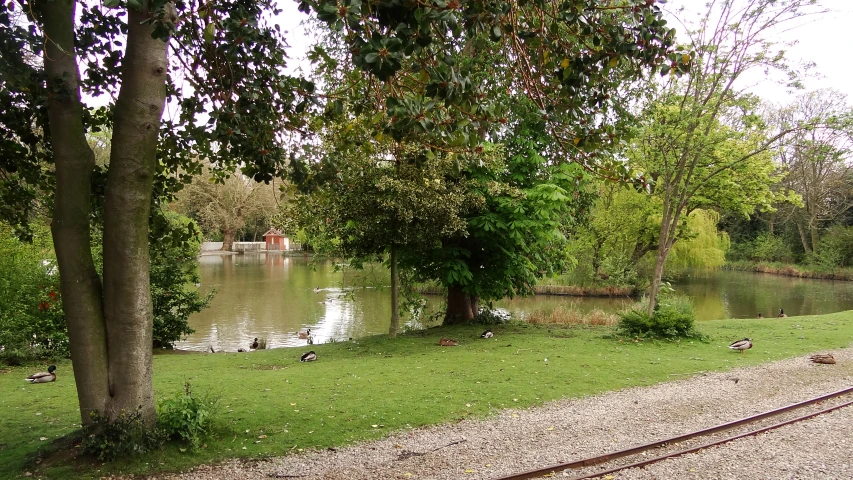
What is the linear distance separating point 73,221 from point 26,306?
8.38m

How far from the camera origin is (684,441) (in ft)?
19.2

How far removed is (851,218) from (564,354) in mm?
47405

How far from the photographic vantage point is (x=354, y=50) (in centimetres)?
344

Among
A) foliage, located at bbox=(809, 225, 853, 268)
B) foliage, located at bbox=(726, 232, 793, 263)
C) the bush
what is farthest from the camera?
foliage, located at bbox=(726, 232, 793, 263)

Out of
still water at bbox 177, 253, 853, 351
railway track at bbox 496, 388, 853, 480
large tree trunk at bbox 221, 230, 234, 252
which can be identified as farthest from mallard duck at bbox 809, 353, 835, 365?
large tree trunk at bbox 221, 230, 234, 252

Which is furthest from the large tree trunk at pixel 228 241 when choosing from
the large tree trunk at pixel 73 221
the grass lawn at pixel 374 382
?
the large tree trunk at pixel 73 221

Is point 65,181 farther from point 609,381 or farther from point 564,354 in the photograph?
point 564,354

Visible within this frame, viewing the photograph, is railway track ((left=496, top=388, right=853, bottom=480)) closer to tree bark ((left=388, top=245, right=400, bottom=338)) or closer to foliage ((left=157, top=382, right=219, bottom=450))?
foliage ((left=157, top=382, right=219, bottom=450))

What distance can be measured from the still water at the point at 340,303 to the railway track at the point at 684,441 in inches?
361

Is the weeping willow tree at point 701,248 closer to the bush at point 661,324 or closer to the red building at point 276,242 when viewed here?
the bush at point 661,324

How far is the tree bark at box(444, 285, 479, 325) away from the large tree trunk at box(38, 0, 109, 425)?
1101cm

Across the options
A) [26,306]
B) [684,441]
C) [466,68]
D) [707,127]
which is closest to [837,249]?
[707,127]

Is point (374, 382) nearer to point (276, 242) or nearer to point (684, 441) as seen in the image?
point (684, 441)

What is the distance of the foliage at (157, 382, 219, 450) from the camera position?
5.33m
